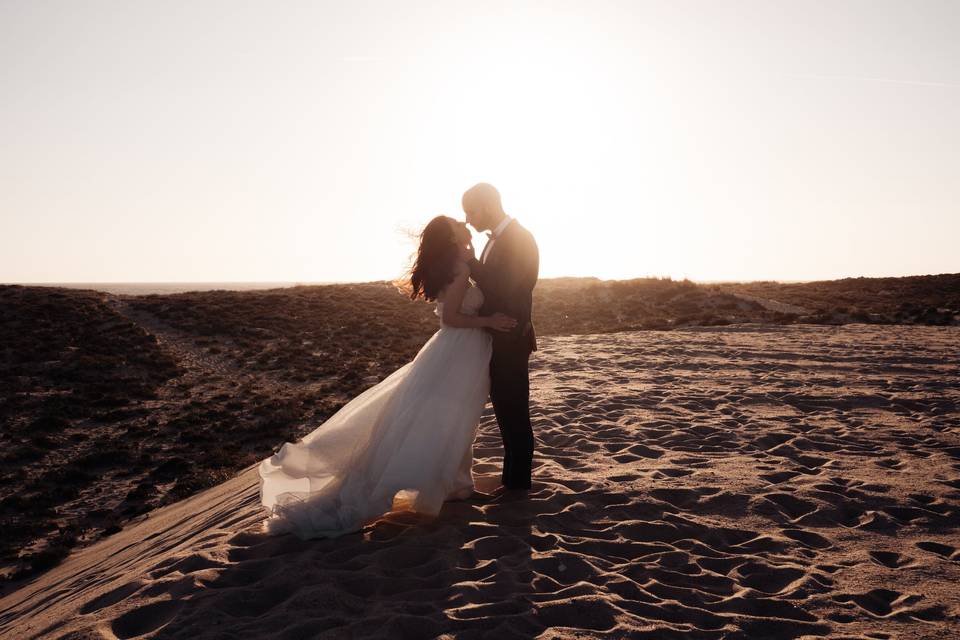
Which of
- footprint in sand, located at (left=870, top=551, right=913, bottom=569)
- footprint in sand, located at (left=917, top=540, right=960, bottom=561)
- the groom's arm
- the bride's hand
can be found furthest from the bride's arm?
footprint in sand, located at (left=917, top=540, right=960, bottom=561)

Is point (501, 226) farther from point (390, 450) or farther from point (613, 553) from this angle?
point (613, 553)

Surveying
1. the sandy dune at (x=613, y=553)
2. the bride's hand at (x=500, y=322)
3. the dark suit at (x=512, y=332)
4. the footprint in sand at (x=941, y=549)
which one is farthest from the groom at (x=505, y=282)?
the footprint in sand at (x=941, y=549)

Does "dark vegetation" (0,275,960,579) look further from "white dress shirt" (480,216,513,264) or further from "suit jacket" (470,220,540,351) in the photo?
"white dress shirt" (480,216,513,264)

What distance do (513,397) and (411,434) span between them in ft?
3.50

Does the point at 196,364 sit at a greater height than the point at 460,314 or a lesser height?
lesser

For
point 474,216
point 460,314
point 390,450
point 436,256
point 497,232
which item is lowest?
point 390,450

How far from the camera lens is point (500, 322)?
5.59 metres

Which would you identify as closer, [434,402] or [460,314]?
[434,402]

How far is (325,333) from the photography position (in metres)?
26.2

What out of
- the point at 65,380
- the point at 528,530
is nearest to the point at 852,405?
the point at 528,530

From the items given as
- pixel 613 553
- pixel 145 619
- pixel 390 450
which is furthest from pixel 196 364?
pixel 613 553

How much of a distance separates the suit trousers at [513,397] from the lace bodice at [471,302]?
1.34 feet

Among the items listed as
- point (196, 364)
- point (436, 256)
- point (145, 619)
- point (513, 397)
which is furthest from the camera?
point (196, 364)

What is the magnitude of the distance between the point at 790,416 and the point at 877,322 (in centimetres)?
→ 1573
